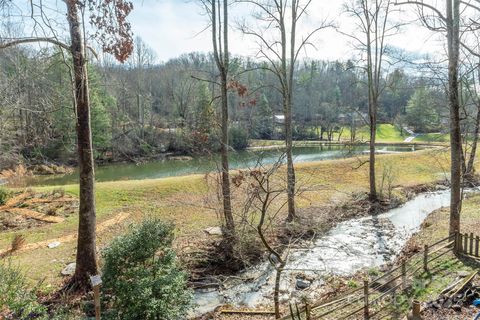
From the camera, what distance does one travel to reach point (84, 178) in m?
7.61

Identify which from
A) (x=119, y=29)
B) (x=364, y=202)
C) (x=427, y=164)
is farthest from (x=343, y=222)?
(x=427, y=164)

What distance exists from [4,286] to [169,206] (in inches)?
376

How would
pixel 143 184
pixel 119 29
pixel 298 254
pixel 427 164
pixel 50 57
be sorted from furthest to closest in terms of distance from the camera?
1. pixel 427 164
2. pixel 143 184
3. pixel 298 254
4. pixel 50 57
5. pixel 119 29

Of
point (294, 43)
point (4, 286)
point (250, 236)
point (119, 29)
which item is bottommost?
point (250, 236)

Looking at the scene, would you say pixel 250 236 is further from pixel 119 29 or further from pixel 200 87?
pixel 200 87

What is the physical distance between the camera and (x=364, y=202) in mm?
16000

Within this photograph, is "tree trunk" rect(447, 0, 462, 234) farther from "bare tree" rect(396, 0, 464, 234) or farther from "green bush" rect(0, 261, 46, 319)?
"green bush" rect(0, 261, 46, 319)

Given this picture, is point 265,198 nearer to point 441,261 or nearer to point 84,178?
point 84,178

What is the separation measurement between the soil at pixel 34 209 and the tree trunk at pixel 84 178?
5482mm

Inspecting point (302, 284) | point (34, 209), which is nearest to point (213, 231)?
point (302, 284)

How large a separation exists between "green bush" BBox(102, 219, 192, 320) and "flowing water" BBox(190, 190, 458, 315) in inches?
64.7

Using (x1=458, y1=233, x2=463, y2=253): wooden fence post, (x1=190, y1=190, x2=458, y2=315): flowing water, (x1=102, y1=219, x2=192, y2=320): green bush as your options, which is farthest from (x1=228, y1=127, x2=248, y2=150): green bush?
(x1=102, y1=219, x2=192, y2=320): green bush

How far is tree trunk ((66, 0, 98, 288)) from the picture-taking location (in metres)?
7.09

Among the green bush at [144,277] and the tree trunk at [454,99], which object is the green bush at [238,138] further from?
the green bush at [144,277]
